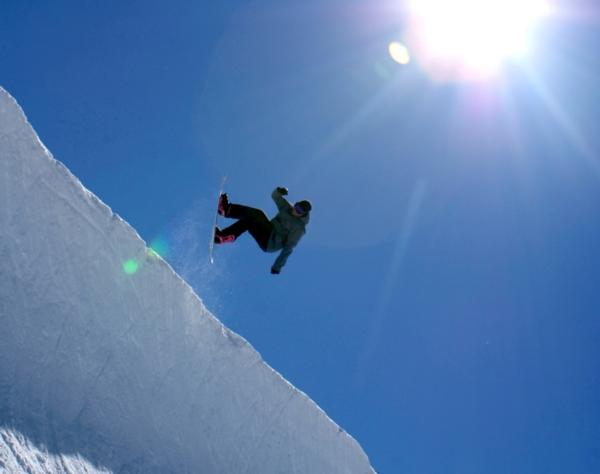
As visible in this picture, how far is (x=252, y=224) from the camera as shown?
11.2 metres

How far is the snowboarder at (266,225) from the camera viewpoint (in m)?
11.0

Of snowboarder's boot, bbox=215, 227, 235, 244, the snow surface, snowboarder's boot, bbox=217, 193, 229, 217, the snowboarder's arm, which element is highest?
the snowboarder's arm

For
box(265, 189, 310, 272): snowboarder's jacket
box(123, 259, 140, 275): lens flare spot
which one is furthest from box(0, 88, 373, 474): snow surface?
box(265, 189, 310, 272): snowboarder's jacket

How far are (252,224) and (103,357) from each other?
14.3ft

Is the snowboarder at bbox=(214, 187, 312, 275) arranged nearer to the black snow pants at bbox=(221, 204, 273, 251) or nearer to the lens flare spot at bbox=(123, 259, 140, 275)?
the black snow pants at bbox=(221, 204, 273, 251)

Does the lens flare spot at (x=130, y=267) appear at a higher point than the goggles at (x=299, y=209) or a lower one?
lower

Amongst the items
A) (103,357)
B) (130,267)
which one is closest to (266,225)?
(130,267)

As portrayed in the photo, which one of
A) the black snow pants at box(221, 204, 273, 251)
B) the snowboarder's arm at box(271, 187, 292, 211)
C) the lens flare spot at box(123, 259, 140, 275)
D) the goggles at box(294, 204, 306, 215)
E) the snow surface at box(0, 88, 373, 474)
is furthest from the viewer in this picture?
the lens flare spot at box(123, 259, 140, 275)

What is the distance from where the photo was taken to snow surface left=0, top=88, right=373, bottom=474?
1045 centimetres

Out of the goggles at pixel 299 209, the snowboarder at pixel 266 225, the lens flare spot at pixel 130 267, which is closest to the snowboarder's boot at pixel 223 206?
the snowboarder at pixel 266 225

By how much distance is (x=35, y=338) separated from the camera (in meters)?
10.8

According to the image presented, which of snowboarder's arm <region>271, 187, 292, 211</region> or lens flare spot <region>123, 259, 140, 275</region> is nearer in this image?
snowboarder's arm <region>271, 187, 292, 211</region>

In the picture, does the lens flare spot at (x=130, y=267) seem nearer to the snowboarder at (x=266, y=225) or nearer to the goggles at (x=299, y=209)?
the snowboarder at (x=266, y=225)

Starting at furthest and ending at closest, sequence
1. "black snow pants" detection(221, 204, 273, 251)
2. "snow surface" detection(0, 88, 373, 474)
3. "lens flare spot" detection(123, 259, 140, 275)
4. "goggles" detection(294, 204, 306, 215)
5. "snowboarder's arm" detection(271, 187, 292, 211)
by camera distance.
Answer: "lens flare spot" detection(123, 259, 140, 275) < "black snow pants" detection(221, 204, 273, 251) < "snowboarder's arm" detection(271, 187, 292, 211) < "goggles" detection(294, 204, 306, 215) < "snow surface" detection(0, 88, 373, 474)
